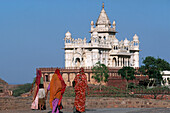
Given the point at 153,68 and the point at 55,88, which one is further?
the point at 153,68

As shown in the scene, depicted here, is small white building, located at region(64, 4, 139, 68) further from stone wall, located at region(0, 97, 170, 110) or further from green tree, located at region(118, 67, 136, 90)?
stone wall, located at region(0, 97, 170, 110)

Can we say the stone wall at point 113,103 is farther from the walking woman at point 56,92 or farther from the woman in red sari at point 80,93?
the walking woman at point 56,92

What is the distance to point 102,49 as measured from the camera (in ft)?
261

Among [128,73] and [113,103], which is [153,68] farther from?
[113,103]

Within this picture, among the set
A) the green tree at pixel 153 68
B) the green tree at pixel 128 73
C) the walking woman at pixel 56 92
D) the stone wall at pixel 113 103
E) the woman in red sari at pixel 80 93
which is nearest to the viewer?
the walking woman at pixel 56 92

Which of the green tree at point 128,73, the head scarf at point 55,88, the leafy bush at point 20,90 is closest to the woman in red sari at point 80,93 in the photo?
the head scarf at point 55,88

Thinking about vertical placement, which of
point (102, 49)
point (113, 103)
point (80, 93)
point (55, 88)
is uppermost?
point (102, 49)

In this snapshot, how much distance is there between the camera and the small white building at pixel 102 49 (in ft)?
255

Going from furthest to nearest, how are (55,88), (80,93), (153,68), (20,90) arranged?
(20,90)
(153,68)
(80,93)
(55,88)

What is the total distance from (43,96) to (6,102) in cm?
432

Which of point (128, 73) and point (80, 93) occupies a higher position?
point (128, 73)

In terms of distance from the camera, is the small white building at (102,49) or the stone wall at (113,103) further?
the small white building at (102,49)

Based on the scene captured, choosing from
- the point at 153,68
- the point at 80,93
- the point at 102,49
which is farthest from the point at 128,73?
the point at 80,93

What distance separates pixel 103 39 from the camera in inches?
3184
